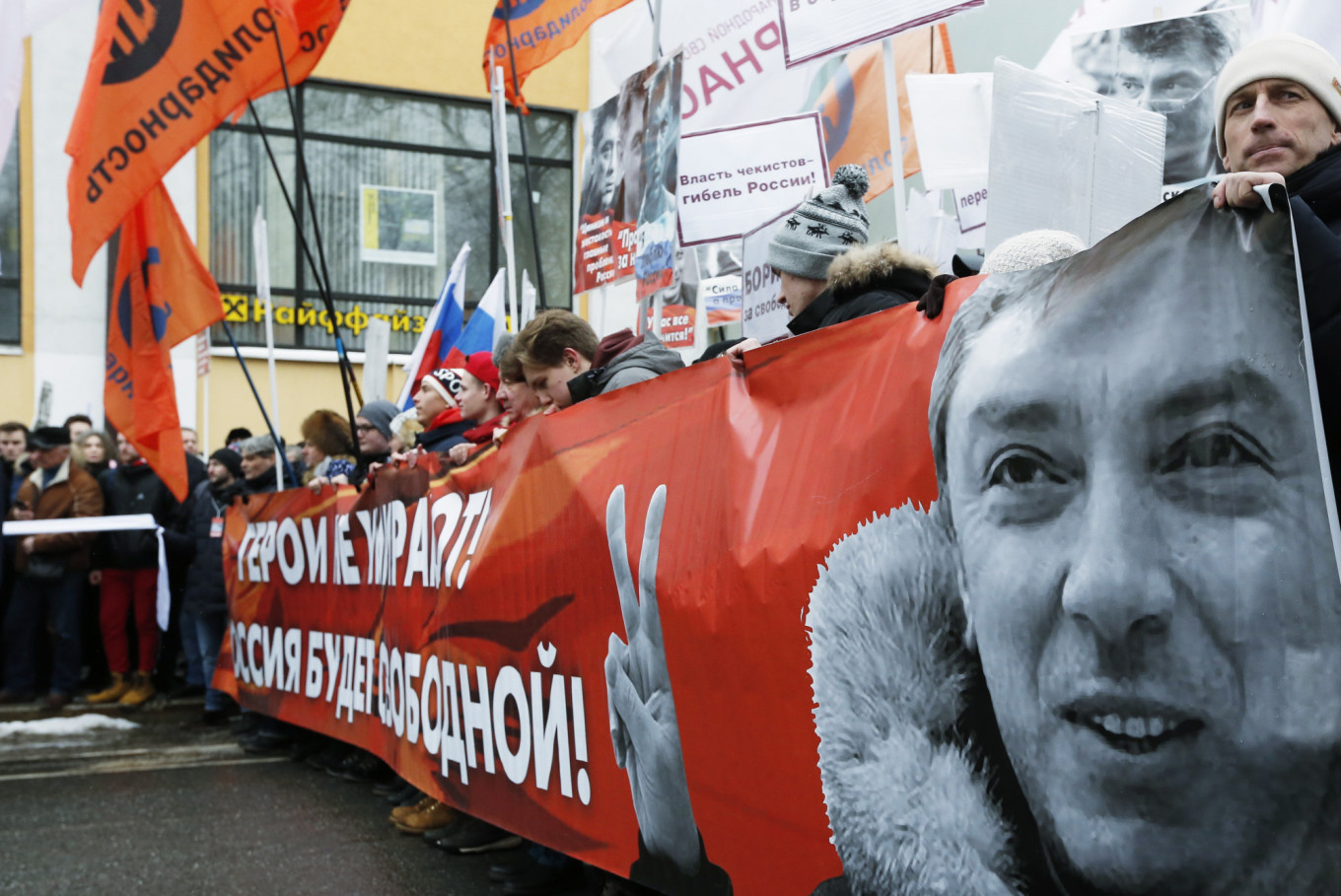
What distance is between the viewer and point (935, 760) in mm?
2492

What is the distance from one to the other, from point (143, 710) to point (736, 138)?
235 inches

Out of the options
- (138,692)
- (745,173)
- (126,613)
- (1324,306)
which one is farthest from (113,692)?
(1324,306)

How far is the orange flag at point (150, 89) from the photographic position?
715 centimetres

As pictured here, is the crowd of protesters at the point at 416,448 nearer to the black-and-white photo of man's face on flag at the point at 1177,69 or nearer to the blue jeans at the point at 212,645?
the blue jeans at the point at 212,645

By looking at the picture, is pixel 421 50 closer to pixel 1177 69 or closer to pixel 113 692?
pixel 113 692

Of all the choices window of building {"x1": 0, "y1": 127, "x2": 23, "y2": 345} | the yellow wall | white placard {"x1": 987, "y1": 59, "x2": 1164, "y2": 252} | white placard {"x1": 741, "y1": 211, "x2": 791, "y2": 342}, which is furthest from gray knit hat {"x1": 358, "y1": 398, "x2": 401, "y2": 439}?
the yellow wall

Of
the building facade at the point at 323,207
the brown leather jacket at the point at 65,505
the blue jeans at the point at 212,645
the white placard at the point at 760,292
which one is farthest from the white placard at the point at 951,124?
the building facade at the point at 323,207

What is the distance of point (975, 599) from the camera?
7.80ft

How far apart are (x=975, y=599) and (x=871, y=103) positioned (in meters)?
6.51

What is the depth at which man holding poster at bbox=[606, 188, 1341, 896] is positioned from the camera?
74.6 inches

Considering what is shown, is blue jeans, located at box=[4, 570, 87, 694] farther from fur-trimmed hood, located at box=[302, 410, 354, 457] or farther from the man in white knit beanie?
the man in white knit beanie

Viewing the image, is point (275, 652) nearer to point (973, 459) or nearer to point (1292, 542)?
point (973, 459)

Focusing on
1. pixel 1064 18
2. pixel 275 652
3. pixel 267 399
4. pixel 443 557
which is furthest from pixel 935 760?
pixel 267 399

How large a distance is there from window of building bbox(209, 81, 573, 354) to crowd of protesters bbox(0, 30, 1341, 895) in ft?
19.2
